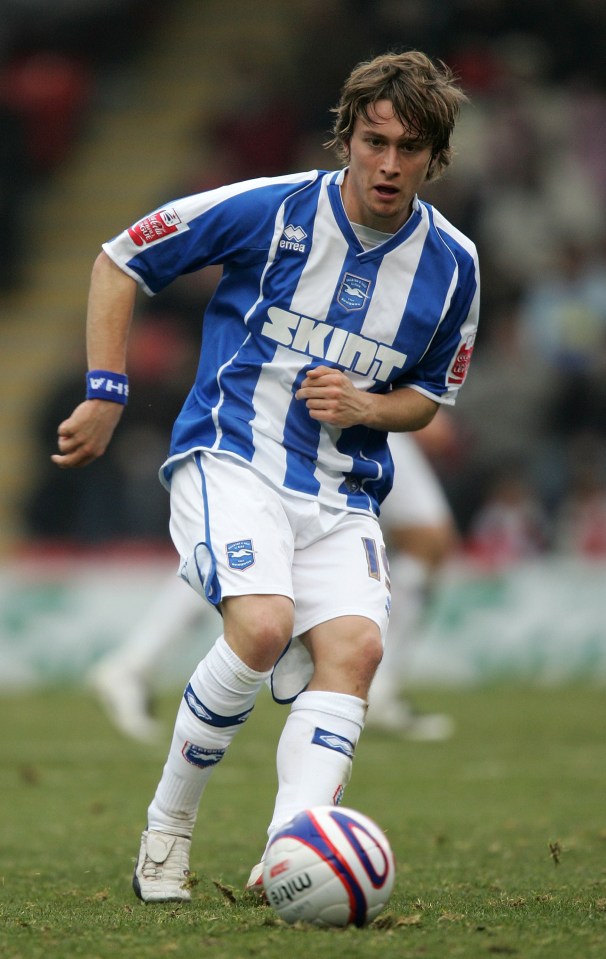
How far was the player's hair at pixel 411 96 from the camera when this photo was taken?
3.95 metres

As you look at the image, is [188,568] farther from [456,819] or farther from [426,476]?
[426,476]

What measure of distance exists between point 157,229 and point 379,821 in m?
2.52

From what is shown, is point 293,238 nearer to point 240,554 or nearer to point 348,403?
point 348,403

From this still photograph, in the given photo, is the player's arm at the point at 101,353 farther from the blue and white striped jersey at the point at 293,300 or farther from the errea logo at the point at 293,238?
the errea logo at the point at 293,238

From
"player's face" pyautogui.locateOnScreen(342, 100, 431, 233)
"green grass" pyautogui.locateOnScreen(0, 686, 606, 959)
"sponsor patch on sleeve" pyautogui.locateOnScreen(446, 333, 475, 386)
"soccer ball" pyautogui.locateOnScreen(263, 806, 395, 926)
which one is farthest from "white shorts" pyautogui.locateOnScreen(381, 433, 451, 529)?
"soccer ball" pyautogui.locateOnScreen(263, 806, 395, 926)

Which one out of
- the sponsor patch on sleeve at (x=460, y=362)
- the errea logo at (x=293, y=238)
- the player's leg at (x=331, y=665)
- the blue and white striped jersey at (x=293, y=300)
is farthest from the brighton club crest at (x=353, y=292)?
the player's leg at (x=331, y=665)

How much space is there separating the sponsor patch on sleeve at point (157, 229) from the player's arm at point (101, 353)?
3.9 inches

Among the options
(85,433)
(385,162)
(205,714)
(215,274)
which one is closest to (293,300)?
(385,162)

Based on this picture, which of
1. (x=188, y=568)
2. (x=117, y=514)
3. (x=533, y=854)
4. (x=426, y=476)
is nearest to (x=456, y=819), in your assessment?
(x=533, y=854)

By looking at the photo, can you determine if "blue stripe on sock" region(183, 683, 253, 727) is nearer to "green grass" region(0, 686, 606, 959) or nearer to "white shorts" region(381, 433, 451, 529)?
"green grass" region(0, 686, 606, 959)

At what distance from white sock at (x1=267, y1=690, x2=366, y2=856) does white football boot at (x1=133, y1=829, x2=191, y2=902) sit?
35 centimetres

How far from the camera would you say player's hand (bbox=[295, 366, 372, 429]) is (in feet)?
13.1

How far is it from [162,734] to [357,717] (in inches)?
181

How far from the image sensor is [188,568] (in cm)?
402
